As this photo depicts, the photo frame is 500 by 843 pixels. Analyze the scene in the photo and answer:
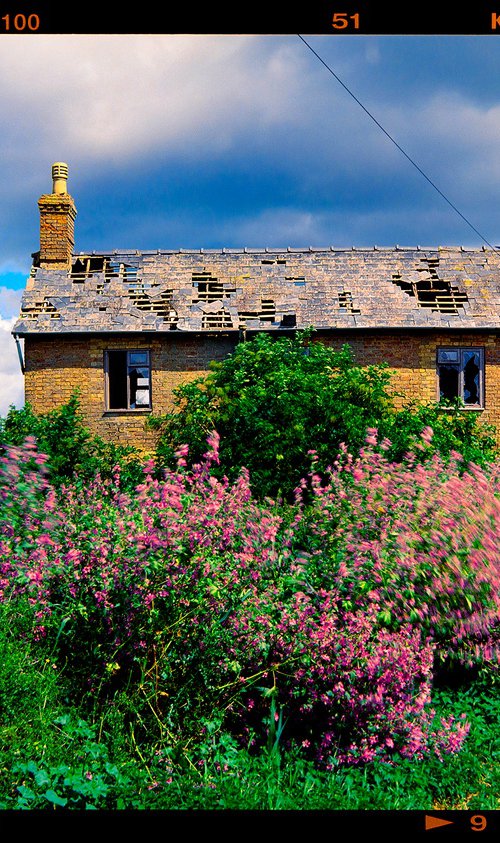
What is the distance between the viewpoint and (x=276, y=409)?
1523 centimetres

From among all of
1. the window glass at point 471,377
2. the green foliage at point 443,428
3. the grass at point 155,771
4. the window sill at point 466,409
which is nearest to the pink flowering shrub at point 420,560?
the grass at point 155,771

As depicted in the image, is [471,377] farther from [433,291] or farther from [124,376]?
[124,376]

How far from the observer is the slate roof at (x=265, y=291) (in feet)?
62.8

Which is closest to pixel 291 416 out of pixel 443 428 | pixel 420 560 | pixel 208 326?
pixel 443 428

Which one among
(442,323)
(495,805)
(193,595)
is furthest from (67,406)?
(495,805)

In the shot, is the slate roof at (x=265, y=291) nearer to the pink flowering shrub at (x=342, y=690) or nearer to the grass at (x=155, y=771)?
the pink flowering shrub at (x=342, y=690)

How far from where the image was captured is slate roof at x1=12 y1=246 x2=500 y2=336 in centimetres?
1914

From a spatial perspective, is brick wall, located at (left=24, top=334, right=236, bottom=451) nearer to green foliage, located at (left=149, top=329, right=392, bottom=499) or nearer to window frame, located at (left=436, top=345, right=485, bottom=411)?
green foliage, located at (left=149, top=329, right=392, bottom=499)

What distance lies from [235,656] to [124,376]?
13850 mm

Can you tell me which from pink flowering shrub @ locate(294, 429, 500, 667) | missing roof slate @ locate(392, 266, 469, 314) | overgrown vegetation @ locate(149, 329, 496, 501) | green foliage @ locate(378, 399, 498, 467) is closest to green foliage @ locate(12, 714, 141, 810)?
pink flowering shrub @ locate(294, 429, 500, 667)

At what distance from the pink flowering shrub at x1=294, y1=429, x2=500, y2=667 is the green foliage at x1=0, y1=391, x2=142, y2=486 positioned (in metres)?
9.25

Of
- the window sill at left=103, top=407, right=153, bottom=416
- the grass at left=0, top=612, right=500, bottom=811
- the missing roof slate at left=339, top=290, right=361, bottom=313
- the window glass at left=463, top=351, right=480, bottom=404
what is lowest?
the grass at left=0, top=612, right=500, bottom=811

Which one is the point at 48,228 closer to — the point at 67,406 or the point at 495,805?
the point at 67,406

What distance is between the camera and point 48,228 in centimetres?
2105
